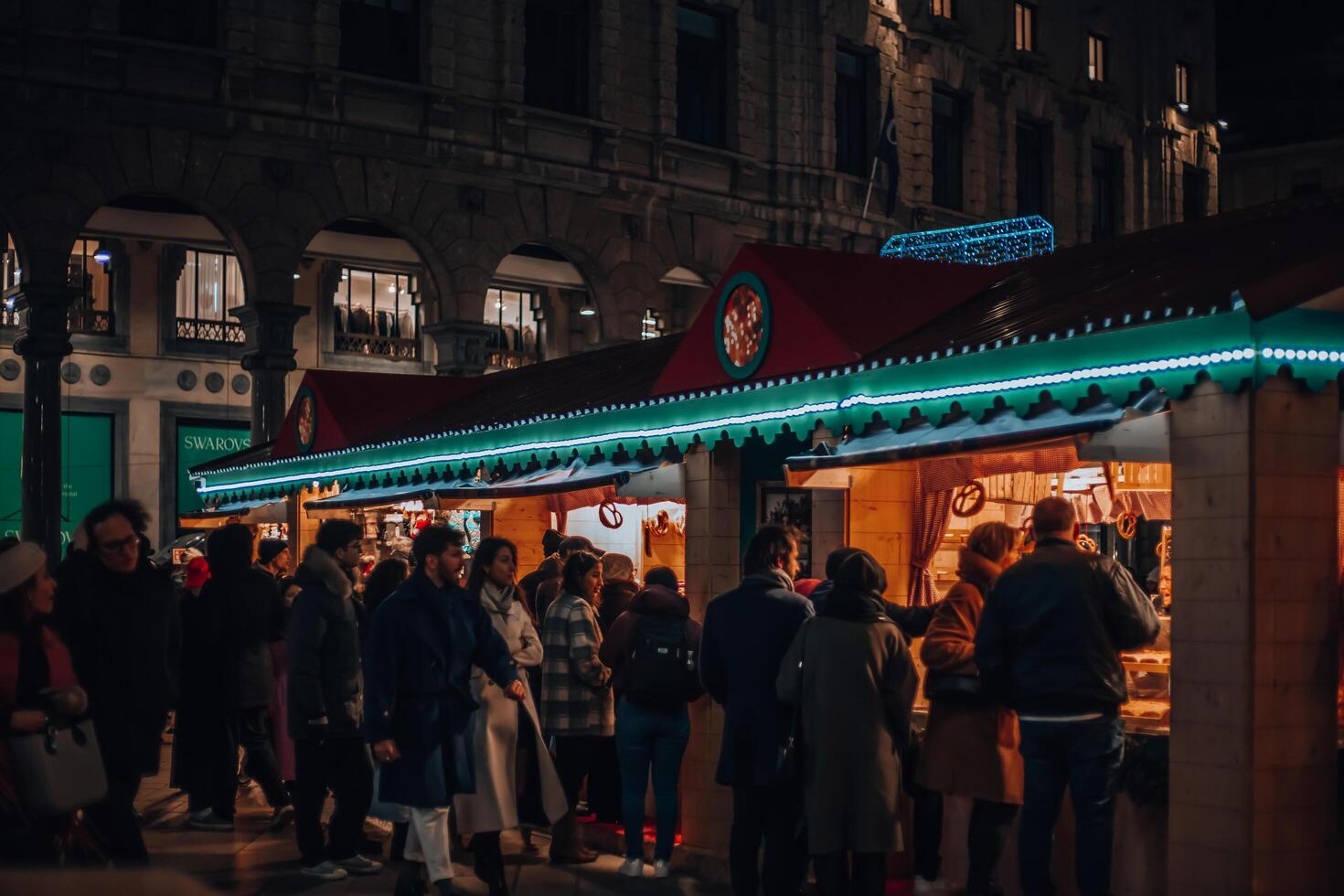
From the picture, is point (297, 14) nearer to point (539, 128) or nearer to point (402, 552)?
point (539, 128)

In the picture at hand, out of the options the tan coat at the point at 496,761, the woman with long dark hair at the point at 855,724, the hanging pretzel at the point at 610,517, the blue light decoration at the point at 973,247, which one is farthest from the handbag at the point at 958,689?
the blue light decoration at the point at 973,247

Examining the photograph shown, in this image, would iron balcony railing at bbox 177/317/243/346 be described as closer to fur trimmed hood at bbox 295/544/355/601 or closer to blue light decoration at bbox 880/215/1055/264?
blue light decoration at bbox 880/215/1055/264

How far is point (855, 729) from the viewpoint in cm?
781

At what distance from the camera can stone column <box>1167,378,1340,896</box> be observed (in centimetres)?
728

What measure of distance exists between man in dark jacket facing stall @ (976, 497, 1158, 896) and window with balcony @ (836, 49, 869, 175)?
25.7 m

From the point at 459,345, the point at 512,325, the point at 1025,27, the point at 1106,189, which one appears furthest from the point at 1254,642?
the point at 1106,189

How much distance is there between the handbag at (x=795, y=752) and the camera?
7980mm

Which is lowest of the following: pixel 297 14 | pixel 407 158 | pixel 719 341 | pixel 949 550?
pixel 949 550

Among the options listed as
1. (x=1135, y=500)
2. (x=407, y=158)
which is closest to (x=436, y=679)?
(x=1135, y=500)

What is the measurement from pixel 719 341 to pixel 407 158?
1631 centimetres

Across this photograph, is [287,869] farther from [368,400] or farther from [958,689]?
[368,400]

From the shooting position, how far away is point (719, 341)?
11.3 meters

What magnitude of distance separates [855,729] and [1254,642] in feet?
5.76

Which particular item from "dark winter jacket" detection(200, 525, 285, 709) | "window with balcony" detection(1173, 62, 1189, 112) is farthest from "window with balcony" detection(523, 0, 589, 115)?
"window with balcony" detection(1173, 62, 1189, 112)
